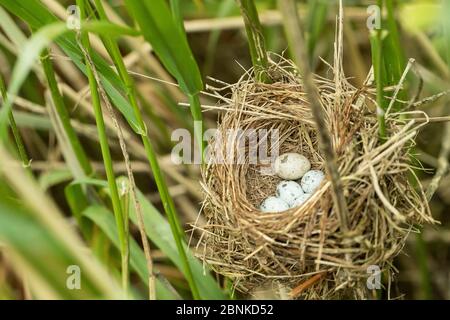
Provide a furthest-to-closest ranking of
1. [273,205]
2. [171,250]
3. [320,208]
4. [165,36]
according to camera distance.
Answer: [171,250] < [273,205] < [320,208] < [165,36]

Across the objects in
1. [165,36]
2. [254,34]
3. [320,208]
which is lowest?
[320,208]

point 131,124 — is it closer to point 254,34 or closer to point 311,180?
point 254,34

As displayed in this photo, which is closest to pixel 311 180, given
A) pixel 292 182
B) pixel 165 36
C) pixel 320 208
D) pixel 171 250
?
pixel 292 182

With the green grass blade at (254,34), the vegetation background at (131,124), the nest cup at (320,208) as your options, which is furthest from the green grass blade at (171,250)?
the green grass blade at (254,34)

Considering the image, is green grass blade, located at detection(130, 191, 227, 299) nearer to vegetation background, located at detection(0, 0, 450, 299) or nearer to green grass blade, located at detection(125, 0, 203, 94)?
vegetation background, located at detection(0, 0, 450, 299)

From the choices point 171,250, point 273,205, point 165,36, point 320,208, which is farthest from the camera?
point 171,250

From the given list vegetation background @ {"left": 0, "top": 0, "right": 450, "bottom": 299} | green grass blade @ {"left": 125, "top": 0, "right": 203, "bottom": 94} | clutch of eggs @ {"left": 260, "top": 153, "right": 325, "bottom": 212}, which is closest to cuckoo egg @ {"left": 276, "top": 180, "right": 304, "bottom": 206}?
clutch of eggs @ {"left": 260, "top": 153, "right": 325, "bottom": 212}

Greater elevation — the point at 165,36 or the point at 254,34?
the point at 254,34
